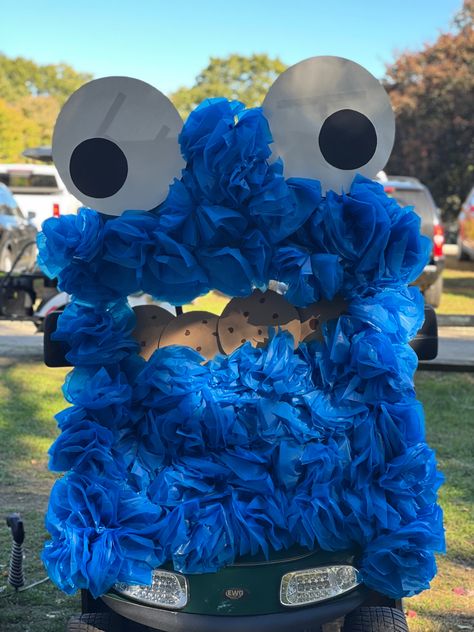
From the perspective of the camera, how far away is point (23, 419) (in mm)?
7133

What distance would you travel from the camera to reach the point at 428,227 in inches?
527

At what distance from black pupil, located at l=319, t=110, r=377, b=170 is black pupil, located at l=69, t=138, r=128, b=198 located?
0.65 m

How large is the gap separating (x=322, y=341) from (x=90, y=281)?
2.53 ft

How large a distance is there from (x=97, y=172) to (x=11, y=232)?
11.6 metres

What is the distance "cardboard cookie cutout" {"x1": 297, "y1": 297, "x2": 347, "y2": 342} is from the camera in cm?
298

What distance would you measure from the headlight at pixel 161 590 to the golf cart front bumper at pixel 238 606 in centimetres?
1

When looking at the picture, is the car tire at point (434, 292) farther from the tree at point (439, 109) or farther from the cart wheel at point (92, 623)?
the tree at point (439, 109)

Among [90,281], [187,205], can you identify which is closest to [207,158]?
[187,205]

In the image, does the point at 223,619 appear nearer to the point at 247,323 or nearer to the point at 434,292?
the point at 247,323

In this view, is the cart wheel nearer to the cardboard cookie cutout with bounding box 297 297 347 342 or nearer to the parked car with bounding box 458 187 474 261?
the cardboard cookie cutout with bounding box 297 297 347 342

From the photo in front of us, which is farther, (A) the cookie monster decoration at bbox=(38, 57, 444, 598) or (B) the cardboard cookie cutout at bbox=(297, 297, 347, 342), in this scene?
(B) the cardboard cookie cutout at bbox=(297, 297, 347, 342)

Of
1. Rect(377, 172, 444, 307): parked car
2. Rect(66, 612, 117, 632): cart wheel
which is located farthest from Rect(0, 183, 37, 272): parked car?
Rect(66, 612, 117, 632): cart wheel

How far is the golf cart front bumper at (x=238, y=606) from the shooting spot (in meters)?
2.68

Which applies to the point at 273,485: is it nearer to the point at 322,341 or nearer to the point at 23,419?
the point at 322,341
